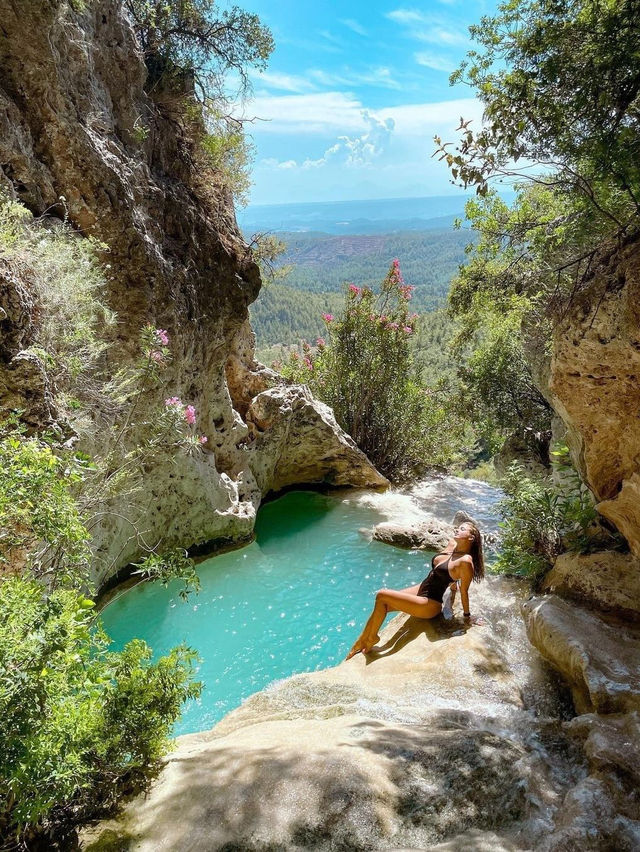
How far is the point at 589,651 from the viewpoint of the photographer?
4.20 metres

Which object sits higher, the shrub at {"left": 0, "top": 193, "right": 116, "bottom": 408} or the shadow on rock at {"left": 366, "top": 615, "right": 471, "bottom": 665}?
the shrub at {"left": 0, "top": 193, "right": 116, "bottom": 408}

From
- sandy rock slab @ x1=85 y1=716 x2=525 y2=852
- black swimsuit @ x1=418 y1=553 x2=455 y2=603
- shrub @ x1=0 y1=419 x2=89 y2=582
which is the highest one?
shrub @ x1=0 y1=419 x2=89 y2=582

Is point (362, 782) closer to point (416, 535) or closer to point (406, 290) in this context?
point (416, 535)

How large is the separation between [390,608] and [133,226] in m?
6.66

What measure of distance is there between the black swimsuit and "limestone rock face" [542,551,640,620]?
4.23 feet

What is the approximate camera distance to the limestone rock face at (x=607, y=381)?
4102 mm

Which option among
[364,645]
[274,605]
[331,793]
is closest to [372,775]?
[331,793]

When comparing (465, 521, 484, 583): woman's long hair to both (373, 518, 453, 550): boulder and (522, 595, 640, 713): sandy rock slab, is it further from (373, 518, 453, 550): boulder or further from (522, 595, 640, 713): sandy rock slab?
(373, 518, 453, 550): boulder

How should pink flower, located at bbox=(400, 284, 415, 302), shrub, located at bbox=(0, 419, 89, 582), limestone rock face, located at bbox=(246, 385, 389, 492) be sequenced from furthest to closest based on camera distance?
pink flower, located at bbox=(400, 284, 415, 302) → limestone rock face, located at bbox=(246, 385, 389, 492) → shrub, located at bbox=(0, 419, 89, 582)

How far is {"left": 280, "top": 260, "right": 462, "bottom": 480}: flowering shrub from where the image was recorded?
15.3m

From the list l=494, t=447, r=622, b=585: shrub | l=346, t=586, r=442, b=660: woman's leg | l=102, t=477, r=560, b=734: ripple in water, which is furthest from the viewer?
l=102, t=477, r=560, b=734: ripple in water

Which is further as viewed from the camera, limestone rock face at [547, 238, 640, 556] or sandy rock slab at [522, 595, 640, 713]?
limestone rock face at [547, 238, 640, 556]

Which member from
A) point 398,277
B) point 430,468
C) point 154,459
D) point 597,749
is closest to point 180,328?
point 154,459

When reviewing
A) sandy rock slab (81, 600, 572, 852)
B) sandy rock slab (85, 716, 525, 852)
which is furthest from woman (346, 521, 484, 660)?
sandy rock slab (85, 716, 525, 852)
